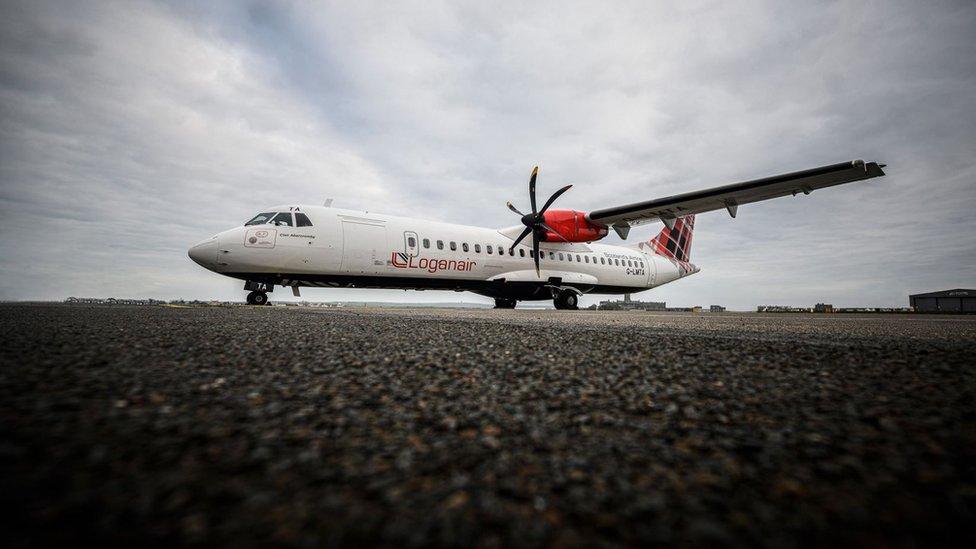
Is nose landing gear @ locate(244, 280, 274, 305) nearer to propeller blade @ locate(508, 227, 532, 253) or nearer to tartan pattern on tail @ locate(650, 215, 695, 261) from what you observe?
propeller blade @ locate(508, 227, 532, 253)

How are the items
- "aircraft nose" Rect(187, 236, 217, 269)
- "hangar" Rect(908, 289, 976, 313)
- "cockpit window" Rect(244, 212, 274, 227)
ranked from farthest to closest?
"hangar" Rect(908, 289, 976, 313)
"cockpit window" Rect(244, 212, 274, 227)
"aircraft nose" Rect(187, 236, 217, 269)

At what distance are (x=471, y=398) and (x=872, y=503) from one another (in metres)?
1.37

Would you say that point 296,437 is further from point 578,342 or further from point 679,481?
point 578,342

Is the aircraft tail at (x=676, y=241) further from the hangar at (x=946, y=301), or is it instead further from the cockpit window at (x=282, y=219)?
the hangar at (x=946, y=301)

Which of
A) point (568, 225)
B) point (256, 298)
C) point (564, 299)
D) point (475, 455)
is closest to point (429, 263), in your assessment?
point (256, 298)

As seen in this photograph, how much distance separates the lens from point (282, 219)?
1336cm

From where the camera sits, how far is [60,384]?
182cm

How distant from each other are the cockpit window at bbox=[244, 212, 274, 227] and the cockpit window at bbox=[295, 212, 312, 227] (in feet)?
2.62

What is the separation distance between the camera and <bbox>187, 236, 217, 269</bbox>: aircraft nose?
484 inches

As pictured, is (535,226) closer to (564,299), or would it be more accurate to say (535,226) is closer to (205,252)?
(564,299)

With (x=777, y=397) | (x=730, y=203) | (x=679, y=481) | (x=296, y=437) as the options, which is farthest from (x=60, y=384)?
(x=730, y=203)

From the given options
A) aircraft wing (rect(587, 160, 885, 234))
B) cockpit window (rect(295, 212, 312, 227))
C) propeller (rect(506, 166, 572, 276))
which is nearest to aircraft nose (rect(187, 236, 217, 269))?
cockpit window (rect(295, 212, 312, 227))

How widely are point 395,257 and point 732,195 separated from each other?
12.0 m

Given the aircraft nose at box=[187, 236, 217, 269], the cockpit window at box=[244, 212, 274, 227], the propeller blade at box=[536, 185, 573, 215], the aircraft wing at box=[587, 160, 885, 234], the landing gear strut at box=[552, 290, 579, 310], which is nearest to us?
the aircraft wing at box=[587, 160, 885, 234]
